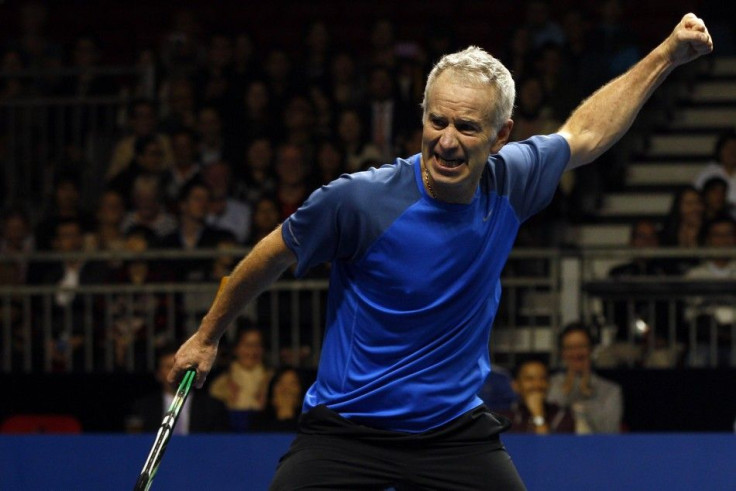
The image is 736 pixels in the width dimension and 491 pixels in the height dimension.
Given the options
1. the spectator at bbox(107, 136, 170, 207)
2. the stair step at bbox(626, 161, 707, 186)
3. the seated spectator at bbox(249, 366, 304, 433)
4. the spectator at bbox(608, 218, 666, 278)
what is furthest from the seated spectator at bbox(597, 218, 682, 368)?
the spectator at bbox(107, 136, 170, 207)

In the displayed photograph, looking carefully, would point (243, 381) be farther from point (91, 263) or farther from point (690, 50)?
point (690, 50)

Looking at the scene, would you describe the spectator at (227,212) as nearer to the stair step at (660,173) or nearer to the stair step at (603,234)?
the stair step at (603,234)

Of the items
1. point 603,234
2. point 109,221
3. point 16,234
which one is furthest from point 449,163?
point 603,234

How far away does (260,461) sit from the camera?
5.97 meters

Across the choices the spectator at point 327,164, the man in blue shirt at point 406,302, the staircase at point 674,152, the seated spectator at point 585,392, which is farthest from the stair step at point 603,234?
the man in blue shirt at point 406,302

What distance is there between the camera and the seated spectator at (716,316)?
317 inches

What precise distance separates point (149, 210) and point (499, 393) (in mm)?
2979

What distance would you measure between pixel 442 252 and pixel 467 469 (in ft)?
1.85

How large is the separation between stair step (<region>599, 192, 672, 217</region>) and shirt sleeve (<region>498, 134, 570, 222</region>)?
640cm

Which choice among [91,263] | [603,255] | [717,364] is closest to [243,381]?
[91,263]

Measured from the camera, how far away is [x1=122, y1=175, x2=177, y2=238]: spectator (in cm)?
928

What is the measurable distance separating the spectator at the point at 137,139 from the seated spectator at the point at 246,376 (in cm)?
249

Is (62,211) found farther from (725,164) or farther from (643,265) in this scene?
(725,164)

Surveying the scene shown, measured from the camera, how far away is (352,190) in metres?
3.75
